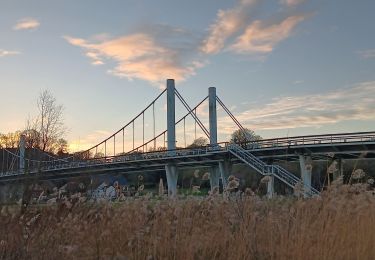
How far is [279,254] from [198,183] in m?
2.35

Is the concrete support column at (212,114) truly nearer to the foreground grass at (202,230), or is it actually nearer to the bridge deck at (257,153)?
the bridge deck at (257,153)

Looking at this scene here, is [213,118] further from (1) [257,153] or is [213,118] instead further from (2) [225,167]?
(1) [257,153]

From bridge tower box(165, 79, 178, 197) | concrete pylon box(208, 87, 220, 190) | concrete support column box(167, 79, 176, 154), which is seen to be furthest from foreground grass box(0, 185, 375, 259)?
concrete support column box(167, 79, 176, 154)

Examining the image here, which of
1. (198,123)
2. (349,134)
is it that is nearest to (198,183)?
(349,134)

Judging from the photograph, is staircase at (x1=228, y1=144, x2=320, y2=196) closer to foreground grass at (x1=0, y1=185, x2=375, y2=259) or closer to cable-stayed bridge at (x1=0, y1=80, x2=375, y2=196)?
cable-stayed bridge at (x1=0, y1=80, x2=375, y2=196)

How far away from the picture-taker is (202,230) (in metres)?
6.46

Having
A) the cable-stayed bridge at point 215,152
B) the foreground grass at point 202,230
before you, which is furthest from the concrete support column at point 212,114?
the foreground grass at point 202,230

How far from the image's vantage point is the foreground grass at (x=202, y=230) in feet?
19.6

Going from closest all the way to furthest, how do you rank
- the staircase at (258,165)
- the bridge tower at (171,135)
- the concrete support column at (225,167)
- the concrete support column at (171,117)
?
the staircase at (258,165)
the concrete support column at (225,167)
the bridge tower at (171,135)
the concrete support column at (171,117)

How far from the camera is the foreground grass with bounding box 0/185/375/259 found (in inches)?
236

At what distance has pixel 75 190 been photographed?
796 centimetres

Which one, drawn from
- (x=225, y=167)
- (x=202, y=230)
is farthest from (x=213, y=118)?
(x=202, y=230)

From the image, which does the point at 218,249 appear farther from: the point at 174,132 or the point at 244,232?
the point at 174,132

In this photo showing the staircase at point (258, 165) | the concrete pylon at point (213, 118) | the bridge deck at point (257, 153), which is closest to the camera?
the staircase at point (258, 165)
